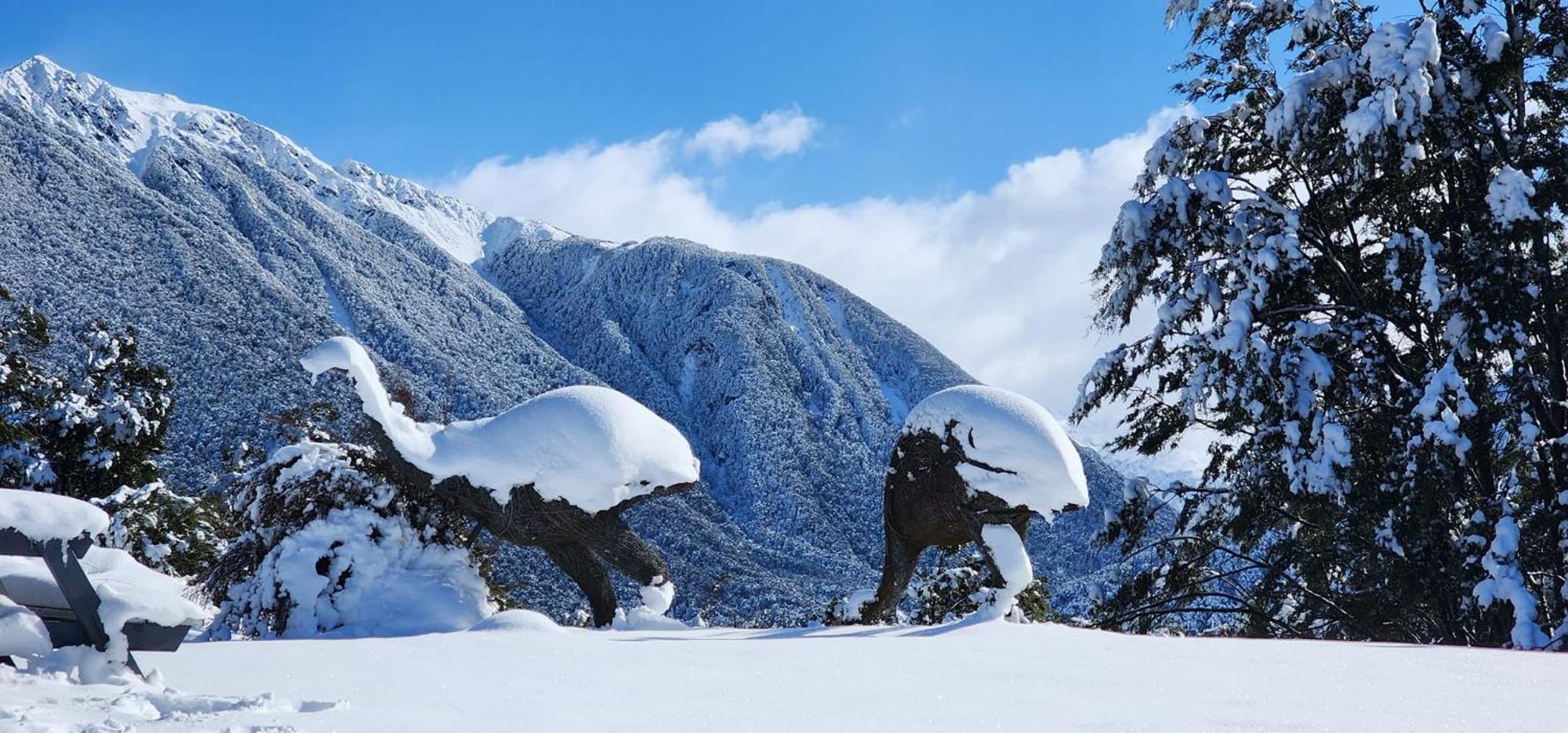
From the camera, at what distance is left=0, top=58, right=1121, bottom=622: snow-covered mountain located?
40.4 metres

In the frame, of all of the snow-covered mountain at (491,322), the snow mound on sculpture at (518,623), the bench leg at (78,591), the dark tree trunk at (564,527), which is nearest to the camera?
the bench leg at (78,591)

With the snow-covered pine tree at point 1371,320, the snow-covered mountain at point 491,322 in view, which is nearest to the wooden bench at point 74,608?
the snow-covered pine tree at point 1371,320

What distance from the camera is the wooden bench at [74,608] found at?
→ 316cm

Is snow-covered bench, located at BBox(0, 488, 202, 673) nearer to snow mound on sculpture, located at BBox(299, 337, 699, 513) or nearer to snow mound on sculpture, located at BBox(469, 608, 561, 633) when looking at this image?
snow mound on sculpture, located at BBox(469, 608, 561, 633)

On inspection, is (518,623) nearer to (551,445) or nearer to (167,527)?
(551,445)

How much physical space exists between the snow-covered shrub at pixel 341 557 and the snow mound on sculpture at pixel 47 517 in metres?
3.82

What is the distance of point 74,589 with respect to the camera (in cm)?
330

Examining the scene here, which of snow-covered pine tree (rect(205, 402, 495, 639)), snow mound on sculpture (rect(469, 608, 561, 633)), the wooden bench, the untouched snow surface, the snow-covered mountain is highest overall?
the snow-covered mountain

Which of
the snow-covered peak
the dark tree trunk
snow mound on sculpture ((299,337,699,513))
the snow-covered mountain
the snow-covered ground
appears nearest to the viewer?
the snow-covered ground

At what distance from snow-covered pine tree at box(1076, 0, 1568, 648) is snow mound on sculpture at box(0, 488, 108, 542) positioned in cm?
834

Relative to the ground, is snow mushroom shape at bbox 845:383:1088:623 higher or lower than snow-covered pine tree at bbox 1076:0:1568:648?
lower

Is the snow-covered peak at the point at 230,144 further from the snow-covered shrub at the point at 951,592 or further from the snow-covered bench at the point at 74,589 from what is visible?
the snow-covered bench at the point at 74,589

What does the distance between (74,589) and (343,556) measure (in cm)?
415

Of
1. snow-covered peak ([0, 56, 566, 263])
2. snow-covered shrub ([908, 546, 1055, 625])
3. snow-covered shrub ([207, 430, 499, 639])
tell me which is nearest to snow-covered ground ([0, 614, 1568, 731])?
snow-covered shrub ([207, 430, 499, 639])
